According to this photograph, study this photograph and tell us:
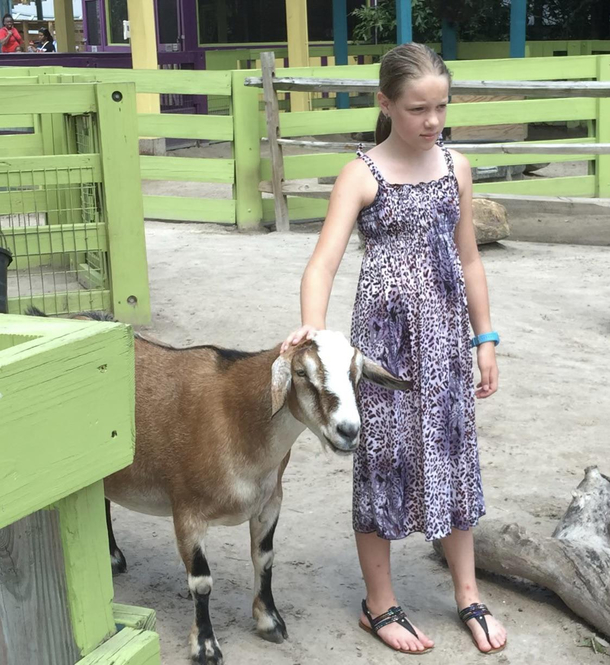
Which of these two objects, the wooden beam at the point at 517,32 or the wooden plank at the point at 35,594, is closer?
the wooden plank at the point at 35,594

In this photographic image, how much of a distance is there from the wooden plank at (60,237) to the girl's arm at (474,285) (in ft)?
11.2

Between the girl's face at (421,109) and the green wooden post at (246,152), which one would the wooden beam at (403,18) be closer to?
the green wooden post at (246,152)

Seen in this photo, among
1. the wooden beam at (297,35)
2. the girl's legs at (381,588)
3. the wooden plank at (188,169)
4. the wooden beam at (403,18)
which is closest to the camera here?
the girl's legs at (381,588)

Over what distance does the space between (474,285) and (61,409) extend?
1914mm

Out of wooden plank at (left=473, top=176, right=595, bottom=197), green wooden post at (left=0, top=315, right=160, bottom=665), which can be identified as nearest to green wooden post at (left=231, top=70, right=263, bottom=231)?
wooden plank at (left=473, top=176, right=595, bottom=197)

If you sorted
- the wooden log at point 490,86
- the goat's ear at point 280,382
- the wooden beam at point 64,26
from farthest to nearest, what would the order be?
the wooden beam at point 64,26, the wooden log at point 490,86, the goat's ear at point 280,382

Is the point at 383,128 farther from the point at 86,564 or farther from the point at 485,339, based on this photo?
the point at 86,564

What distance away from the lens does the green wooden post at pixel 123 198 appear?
600cm

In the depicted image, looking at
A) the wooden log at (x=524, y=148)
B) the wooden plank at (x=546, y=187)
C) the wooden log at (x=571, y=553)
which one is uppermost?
the wooden log at (x=524, y=148)

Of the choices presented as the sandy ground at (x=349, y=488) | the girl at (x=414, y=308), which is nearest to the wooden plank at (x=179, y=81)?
the sandy ground at (x=349, y=488)

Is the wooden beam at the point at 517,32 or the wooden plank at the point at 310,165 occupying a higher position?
the wooden beam at the point at 517,32

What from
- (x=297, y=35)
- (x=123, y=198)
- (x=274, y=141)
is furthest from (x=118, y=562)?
(x=297, y=35)

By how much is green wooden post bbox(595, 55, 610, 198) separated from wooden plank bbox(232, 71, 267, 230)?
3139mm

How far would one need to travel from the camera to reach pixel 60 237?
19.9 feet
